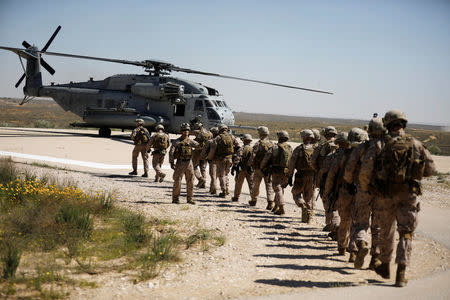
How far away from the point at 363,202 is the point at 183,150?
13.9 ft

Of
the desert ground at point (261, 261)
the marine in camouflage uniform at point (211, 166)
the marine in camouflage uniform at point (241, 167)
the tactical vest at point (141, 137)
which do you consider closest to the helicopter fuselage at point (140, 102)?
the tactical vest at point (141, 137)

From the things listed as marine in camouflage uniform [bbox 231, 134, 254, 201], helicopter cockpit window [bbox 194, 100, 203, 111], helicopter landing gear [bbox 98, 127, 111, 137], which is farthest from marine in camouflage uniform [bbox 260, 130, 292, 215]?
helicopter landing gear [bbox 98, 127, 111, 137]

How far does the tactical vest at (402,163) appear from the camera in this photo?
4621mm

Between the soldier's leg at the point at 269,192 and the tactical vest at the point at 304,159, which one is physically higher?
the tactical vest at the point at 304,159

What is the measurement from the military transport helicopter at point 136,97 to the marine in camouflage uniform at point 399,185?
13096 mm

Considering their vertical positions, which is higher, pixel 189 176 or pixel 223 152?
pixel 223 152

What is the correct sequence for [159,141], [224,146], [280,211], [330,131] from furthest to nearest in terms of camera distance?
1. [159,141]
2. [224,146]
3. [280,211]
4. [330,131]

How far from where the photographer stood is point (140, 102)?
68.5ft

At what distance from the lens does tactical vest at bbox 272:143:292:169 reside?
838 centimetres

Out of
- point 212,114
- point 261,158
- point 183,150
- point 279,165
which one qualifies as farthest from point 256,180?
point 212,114

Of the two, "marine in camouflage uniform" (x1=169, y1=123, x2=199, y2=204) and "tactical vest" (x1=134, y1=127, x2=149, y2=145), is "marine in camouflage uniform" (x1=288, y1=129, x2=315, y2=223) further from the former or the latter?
"tactical vest" (x1=134, y1=127, x2=149, y2=145)

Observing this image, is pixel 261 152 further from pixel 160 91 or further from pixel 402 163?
pixel 160 91

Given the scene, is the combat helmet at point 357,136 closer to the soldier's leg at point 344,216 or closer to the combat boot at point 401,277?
the soldier's leg at point 344,216

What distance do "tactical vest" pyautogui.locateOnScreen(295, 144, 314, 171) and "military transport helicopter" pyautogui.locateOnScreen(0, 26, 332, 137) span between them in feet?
33.9
